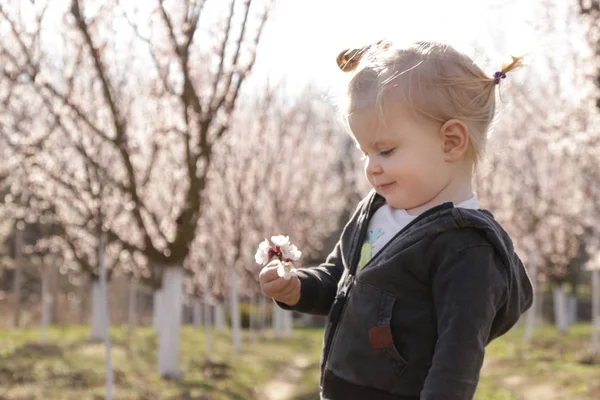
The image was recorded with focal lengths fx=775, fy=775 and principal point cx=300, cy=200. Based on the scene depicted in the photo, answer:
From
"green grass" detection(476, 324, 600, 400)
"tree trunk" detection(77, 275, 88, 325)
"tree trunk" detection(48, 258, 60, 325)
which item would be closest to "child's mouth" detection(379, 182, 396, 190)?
"green grass" detection(476, 324, 600, 400)

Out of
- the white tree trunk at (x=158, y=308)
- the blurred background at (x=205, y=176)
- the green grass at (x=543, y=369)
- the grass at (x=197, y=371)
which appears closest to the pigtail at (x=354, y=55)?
the blurred background at (x=205, y=176)

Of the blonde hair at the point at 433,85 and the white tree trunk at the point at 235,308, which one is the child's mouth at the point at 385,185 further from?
the white tree trunk at the point at 235,308

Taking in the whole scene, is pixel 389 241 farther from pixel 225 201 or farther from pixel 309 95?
pixel 309 95

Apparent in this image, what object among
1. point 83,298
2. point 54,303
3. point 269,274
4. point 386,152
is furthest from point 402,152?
point 83,298

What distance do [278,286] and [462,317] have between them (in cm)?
60

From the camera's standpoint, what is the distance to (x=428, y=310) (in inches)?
78.0

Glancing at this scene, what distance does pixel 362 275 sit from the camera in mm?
2076

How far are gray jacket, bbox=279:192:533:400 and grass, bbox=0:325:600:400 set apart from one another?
8241mm

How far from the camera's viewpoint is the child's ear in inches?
79.1

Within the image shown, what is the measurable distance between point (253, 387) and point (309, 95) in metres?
18.2

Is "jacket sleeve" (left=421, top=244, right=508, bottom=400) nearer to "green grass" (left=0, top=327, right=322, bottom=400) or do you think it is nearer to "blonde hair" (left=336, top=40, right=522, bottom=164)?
"blonde hair" (left=336, top=40, right=522, bottom=164)

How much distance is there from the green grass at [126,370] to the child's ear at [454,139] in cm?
851

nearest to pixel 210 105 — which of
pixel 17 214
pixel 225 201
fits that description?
pixel 225 201

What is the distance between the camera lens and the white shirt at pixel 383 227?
7.14 feet
